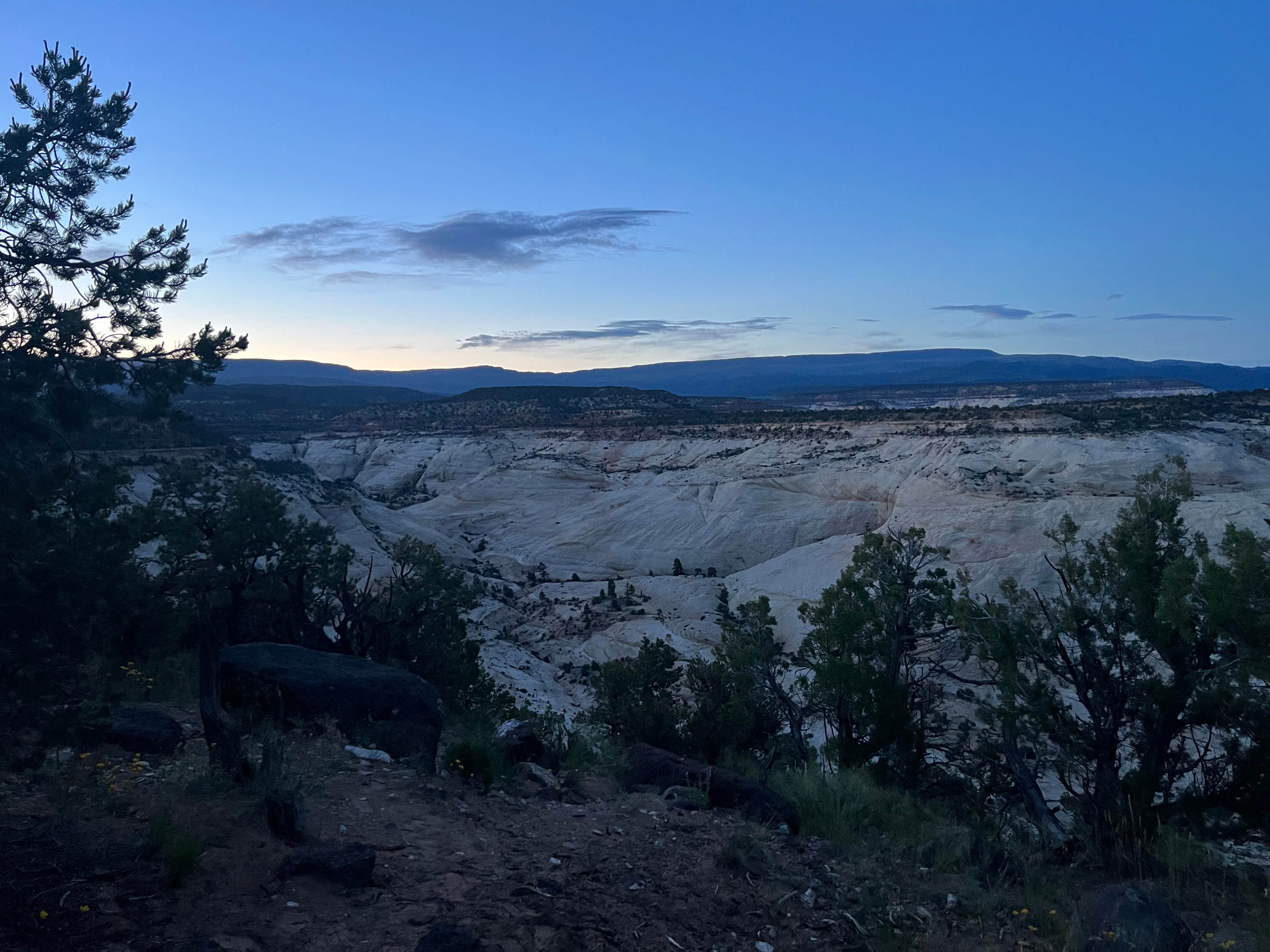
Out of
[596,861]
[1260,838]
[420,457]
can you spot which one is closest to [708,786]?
[596,861]

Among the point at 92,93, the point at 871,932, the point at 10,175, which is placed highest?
the point at 92,93

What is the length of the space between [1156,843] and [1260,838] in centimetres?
156

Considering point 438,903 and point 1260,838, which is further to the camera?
point 1260,838

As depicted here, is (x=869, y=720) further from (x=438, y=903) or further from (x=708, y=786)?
(x=438, y=903)

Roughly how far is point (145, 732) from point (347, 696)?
75.7 inches

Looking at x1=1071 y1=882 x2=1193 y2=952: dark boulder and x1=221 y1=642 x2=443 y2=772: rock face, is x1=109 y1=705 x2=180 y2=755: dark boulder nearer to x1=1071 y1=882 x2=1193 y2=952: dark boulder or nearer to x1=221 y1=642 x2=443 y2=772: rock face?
x1=221 y1=642 x2=443 y2=772: rock face

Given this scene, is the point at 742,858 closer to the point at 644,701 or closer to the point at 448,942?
the point at 448,942

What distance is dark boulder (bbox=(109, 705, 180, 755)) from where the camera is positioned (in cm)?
708

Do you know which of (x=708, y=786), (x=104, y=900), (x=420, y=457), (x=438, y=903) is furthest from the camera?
(x=420, y=457)

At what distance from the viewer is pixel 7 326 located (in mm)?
5695

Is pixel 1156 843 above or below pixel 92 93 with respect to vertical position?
below

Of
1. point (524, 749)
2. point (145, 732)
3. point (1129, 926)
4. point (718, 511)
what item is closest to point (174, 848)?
point (145, 732)

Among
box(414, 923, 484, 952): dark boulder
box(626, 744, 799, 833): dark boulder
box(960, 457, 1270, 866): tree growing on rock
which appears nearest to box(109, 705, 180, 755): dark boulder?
box(414, 923, 484, 952): dark boulder

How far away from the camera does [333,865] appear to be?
518cm
